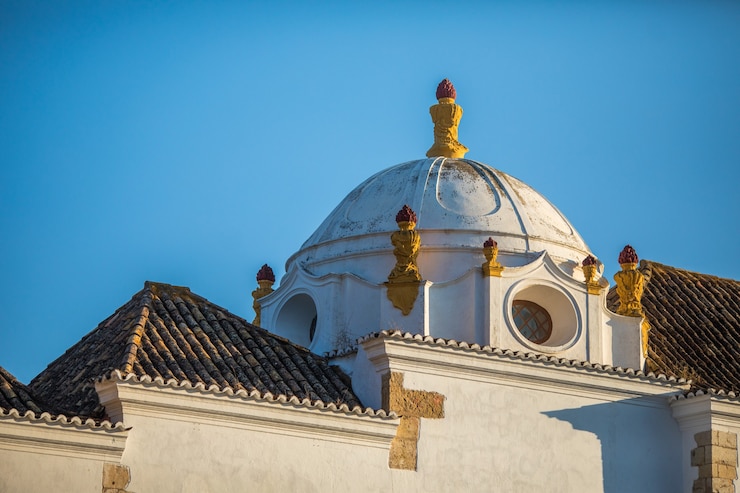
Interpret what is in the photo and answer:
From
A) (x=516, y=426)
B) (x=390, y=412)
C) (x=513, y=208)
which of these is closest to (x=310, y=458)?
(x=390, y=412)

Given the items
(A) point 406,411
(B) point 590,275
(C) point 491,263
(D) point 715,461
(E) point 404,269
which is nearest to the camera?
(A) point 406,411

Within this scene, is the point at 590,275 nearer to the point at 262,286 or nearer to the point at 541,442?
the point at 541,442

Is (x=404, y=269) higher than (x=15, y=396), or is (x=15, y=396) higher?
(x=404, y=269)

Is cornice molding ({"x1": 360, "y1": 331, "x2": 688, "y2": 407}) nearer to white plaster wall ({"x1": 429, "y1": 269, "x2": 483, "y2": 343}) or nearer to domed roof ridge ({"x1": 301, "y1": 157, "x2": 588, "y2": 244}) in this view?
white plaster wall ({"x1": 429, "y1": 269, "x2": 483, "y2": 343})

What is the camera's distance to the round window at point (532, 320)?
23.9 m

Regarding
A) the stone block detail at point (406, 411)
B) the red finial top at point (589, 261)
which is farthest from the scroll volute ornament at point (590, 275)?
the stone block detail at point (406, 411)

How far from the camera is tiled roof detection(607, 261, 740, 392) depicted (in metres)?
25.7

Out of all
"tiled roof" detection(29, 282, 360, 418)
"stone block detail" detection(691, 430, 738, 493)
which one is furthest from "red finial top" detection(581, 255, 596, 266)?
"tiled roof" detection(29, 282, 360, 418)

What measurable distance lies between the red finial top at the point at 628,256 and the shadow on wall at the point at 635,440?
267cm

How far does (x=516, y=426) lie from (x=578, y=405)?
4.30ft

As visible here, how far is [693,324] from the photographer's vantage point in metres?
27.5

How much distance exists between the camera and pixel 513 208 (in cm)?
2525

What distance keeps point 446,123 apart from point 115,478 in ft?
37.7

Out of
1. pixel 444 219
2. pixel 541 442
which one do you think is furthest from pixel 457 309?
pixel 541 442
